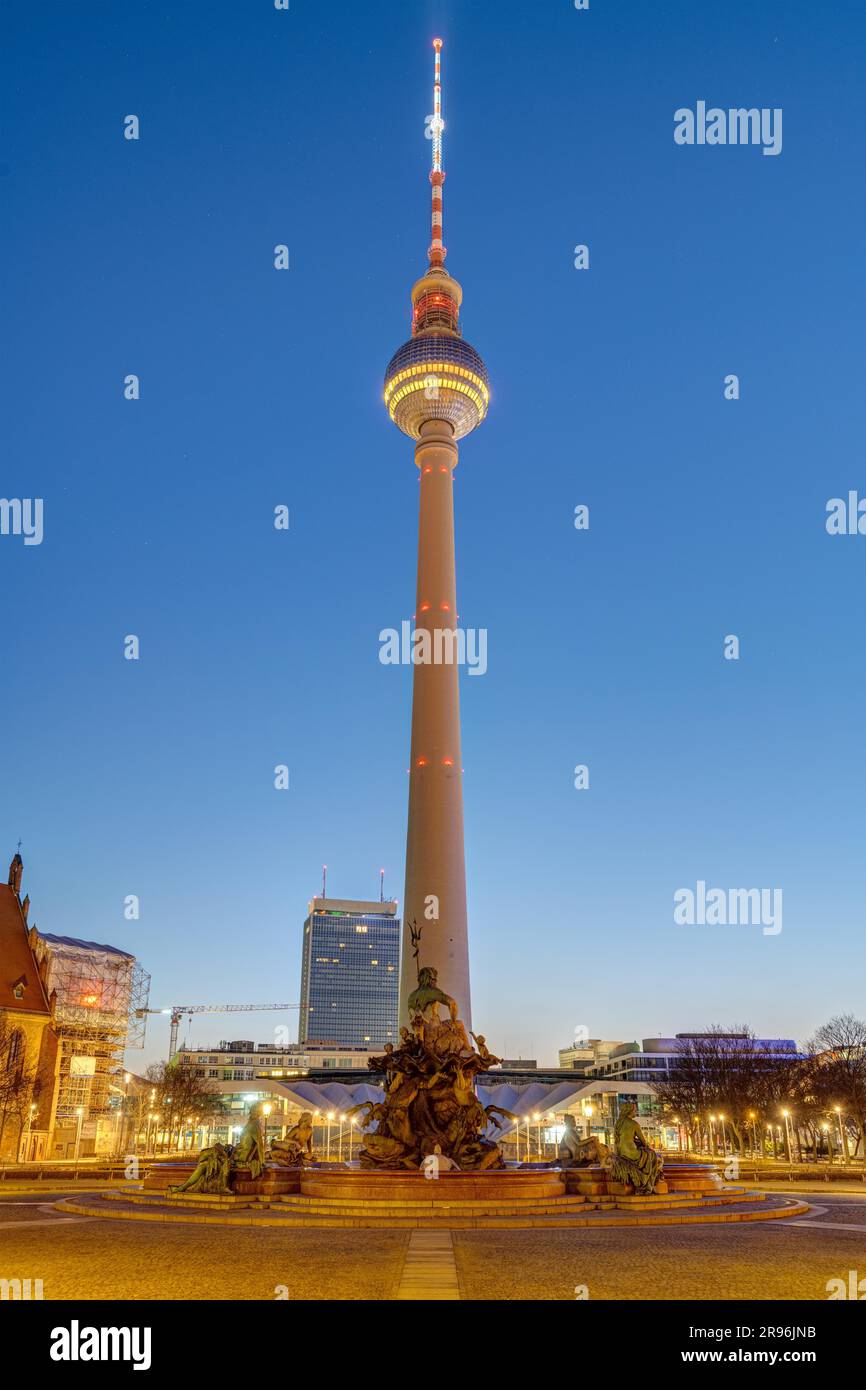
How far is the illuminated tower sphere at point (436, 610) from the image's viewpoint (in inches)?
3302

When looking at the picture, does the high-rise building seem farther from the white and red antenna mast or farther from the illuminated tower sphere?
the white and red antenna mast

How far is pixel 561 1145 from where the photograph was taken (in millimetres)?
32375

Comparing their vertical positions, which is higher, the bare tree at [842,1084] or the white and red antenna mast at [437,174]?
the white and red antenna mast at [437,174]

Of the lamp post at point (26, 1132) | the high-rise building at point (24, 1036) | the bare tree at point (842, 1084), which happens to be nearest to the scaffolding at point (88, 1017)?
the high-rise building at point (24, 1036)

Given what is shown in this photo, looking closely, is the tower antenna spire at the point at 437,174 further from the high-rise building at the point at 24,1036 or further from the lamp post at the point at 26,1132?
the lamp post at the point at 26,1132

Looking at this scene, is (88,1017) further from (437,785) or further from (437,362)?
(437,362)

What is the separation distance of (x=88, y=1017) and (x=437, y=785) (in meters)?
45.5

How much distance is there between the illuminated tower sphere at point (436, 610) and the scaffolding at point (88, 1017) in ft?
109

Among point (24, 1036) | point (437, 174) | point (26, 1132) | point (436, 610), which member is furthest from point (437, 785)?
point (437, 174)

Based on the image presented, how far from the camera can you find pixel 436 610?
92875 mm
